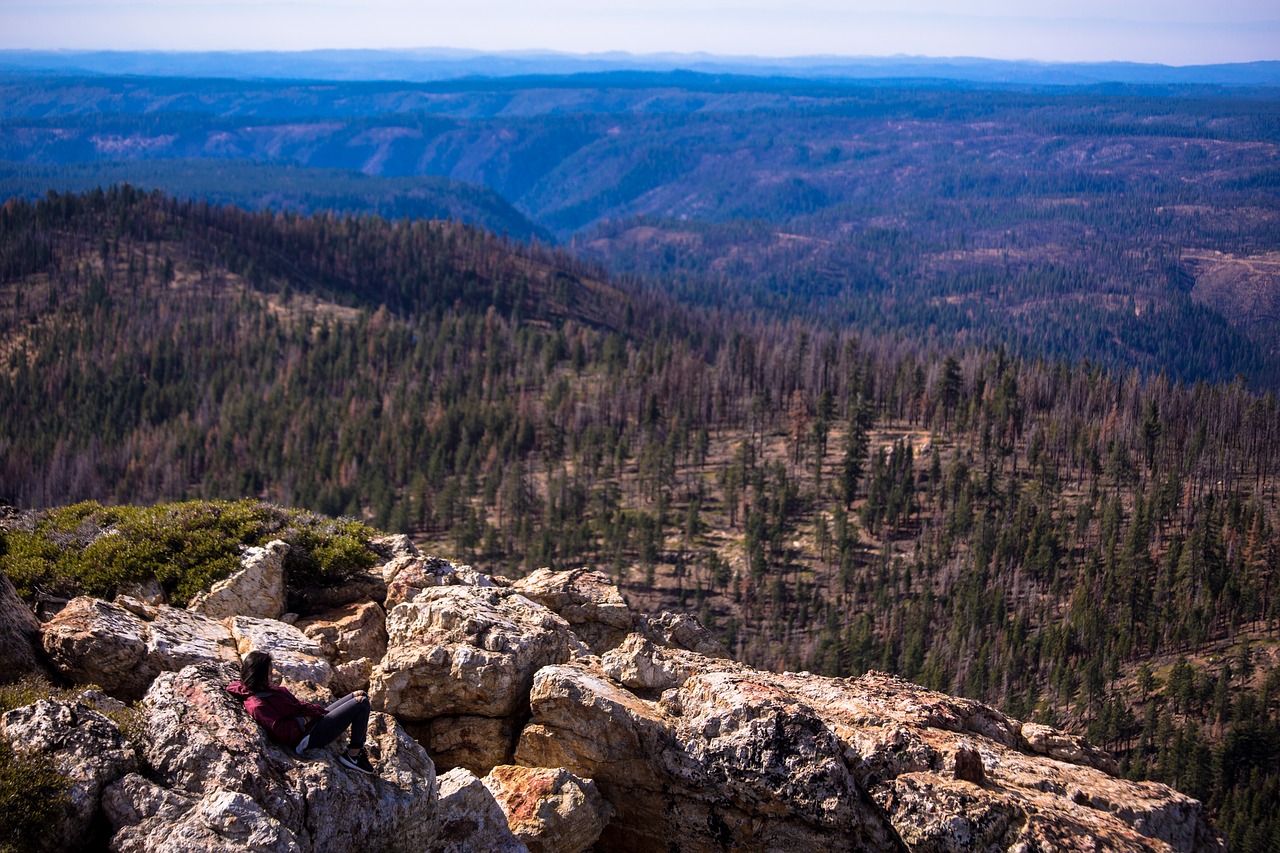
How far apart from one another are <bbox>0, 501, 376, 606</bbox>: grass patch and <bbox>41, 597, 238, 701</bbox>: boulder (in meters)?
5.51

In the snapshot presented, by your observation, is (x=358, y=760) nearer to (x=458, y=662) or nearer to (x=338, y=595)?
(x=458, y=662)

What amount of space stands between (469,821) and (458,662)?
15.5ft

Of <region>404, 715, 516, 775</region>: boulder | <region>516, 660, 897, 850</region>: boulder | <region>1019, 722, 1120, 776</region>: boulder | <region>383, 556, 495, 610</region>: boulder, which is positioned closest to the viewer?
<region>516, 660, 897, 850</region>: boulder

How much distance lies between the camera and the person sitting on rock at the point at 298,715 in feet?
64.6

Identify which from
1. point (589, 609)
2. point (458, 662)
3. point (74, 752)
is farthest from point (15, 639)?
point (589, 609)

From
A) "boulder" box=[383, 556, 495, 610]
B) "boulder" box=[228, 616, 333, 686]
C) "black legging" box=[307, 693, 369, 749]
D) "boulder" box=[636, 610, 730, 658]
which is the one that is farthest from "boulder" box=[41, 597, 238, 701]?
"boulder" box=[636, 610, 730, 658]

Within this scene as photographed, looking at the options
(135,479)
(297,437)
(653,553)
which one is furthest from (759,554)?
(135,479)

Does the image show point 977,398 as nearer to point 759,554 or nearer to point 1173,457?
point 1173,457

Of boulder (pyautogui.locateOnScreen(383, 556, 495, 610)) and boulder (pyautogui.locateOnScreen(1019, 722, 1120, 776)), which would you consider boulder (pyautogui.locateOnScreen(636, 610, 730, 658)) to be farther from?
boulder (pyautogui.locateOnScreen(1019, 722, 1120, 776))

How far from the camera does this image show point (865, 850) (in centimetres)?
2220

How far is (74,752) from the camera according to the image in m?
18.0

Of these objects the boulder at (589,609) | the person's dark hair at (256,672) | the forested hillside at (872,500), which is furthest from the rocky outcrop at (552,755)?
the forested hillside at (872,500)

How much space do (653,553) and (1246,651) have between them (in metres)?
67.5

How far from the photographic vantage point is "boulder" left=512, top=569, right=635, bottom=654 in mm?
33438
